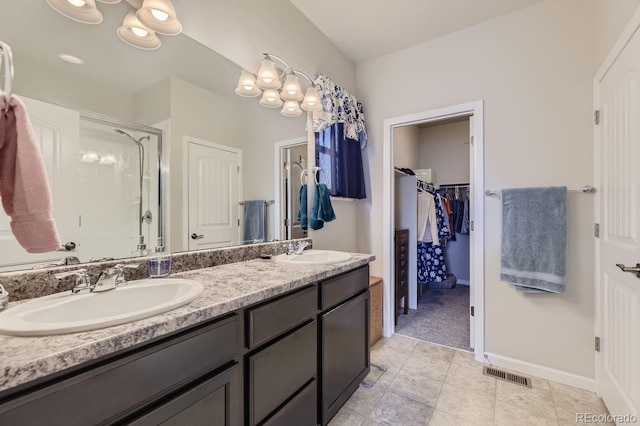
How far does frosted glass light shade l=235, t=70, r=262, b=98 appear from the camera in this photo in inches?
67.1

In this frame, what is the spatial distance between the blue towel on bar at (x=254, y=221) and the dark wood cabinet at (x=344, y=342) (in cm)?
62

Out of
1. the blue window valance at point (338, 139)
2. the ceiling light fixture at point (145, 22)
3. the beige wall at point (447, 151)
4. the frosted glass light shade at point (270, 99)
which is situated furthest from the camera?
the beige wall at point (447, 151)

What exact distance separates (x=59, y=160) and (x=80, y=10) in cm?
61

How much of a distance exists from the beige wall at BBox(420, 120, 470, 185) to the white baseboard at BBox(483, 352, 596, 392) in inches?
110

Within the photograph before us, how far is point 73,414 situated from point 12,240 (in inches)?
27.2

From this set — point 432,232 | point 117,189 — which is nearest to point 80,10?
point 117,189

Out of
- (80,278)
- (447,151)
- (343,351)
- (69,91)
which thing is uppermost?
(447,151)

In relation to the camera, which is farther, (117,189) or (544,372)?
(544,372)

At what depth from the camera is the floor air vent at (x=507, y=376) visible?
1934 millimetres

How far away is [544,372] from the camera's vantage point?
1.99m

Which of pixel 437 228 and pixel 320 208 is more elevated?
pixel 320 208

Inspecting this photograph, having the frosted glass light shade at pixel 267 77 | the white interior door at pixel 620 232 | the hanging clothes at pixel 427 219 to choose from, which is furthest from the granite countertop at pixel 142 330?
the hanging clothes at pixel 427 219
